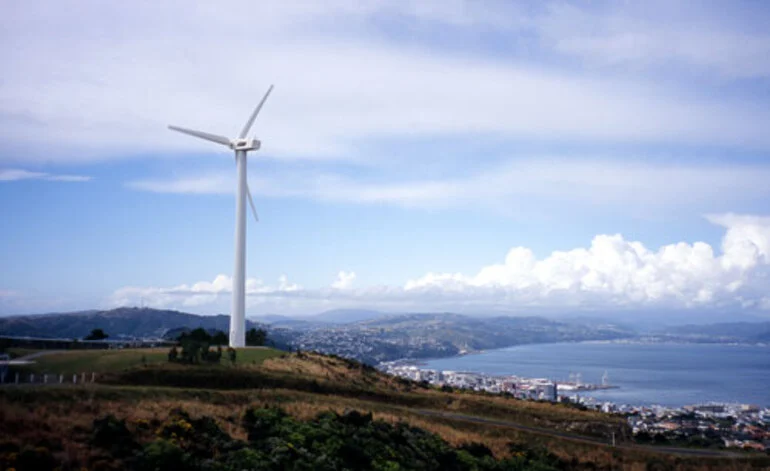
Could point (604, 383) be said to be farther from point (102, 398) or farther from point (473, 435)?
point (102, 398)

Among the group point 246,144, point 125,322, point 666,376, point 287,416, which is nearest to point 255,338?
point 246,144

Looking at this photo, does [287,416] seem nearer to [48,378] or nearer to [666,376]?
[48,378]

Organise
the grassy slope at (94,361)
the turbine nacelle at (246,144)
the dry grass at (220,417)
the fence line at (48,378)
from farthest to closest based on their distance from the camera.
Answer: the turbine nacelle at (246,144) → the grassy slope at (94,361) → the fence line at (48,378) → the dry grass at (220,417)

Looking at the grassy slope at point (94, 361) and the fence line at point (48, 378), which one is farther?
the grassy slope at point (94, 361)

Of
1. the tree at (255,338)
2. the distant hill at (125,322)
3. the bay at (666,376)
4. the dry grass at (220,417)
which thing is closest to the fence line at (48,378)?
the dry grass at (220,417)

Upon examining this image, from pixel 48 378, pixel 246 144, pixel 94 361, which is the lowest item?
pixel 48 378

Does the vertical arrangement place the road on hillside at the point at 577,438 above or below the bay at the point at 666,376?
above

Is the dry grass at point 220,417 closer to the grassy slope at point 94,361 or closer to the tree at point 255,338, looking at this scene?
the grassy slope at point 94,361
